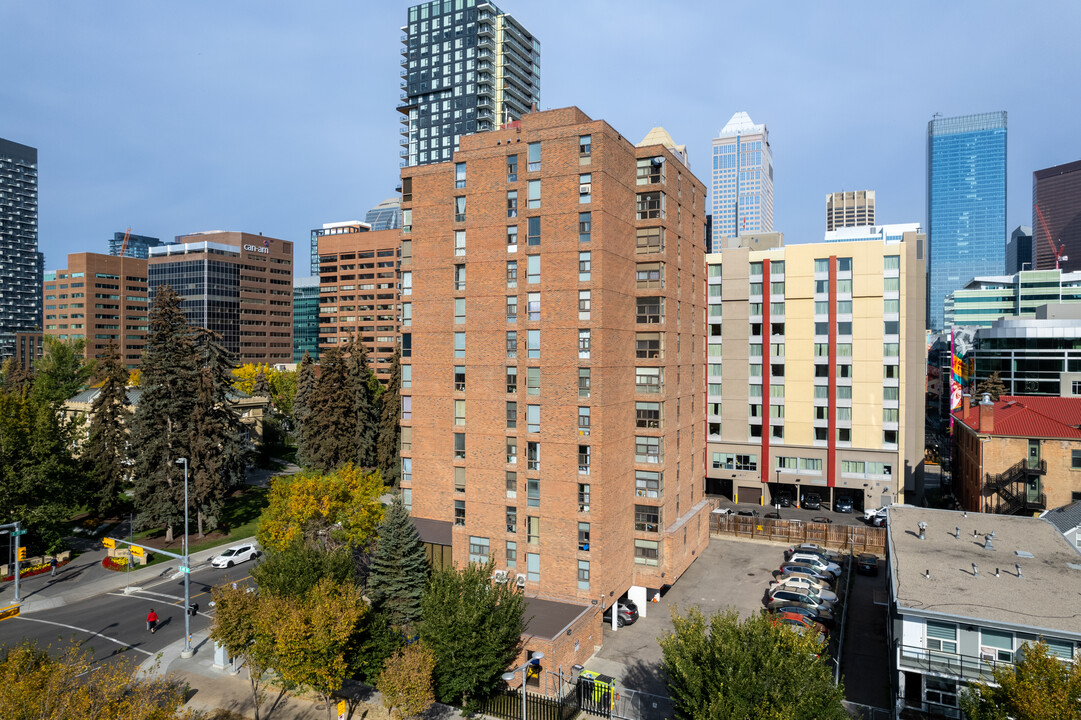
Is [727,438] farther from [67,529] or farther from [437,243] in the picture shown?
[67,529]

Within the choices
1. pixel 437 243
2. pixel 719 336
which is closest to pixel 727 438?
pixel 719 336

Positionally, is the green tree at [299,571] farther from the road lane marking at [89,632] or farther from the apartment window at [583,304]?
the apartment window at [583,304]

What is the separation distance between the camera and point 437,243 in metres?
43.0

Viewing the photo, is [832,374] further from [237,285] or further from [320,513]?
[237,285]

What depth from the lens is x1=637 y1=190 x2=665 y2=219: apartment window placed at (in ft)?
139

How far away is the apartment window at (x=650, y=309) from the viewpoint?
138 feet

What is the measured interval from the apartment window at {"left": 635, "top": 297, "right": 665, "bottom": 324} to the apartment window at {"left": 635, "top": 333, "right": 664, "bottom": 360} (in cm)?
103

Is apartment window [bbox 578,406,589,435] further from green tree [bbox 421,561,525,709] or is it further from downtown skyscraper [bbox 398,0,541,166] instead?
downtown skyscraper [bbox 398,0,541,166]

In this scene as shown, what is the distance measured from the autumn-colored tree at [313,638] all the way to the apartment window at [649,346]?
2374cm

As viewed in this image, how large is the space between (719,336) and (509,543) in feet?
133

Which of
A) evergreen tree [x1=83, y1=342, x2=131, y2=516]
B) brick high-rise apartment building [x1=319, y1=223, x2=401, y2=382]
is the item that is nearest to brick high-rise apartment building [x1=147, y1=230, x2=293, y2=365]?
brick high-rise apartment building [x1=319, y1=223, x2=401, y2=382]

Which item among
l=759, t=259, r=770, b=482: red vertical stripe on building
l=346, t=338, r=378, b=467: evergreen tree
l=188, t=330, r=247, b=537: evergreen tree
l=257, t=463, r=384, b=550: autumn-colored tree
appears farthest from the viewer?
l=346, t=338, r=378, b=467: evergreen tree

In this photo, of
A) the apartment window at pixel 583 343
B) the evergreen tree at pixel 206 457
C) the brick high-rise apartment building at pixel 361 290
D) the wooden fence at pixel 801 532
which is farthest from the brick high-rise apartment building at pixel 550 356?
the brick high-rise apartment building at pixel 361 290

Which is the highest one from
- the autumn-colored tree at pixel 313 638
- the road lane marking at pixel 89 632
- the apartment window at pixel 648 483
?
the apartment window at pixel 648 483
